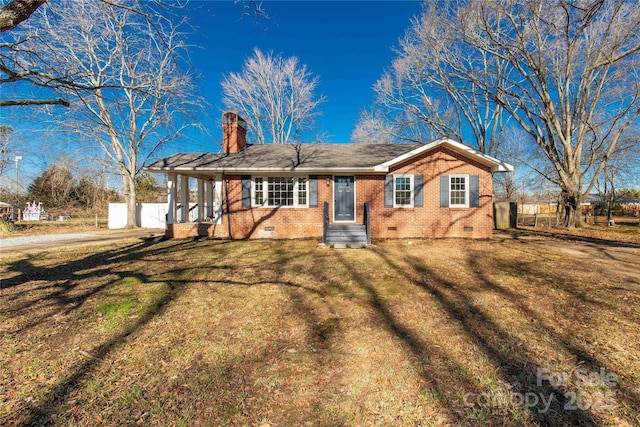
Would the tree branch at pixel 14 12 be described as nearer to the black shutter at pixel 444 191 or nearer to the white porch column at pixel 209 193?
the white porch column at pixel 209 193

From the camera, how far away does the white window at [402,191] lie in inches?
461

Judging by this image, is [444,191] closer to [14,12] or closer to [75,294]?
[75,294]

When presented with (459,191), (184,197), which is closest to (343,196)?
(459,191)

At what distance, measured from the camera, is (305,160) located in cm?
1208

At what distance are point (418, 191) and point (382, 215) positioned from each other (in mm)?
1741

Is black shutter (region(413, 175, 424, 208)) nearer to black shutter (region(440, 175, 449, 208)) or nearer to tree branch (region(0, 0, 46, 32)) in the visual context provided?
black shutter (region(440, 175, 449, 208))

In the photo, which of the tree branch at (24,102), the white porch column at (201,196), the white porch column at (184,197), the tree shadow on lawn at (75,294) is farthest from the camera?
the white porch column at (201,196)

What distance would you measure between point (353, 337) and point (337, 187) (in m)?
8.57

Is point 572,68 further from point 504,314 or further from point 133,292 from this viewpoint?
point 133,292

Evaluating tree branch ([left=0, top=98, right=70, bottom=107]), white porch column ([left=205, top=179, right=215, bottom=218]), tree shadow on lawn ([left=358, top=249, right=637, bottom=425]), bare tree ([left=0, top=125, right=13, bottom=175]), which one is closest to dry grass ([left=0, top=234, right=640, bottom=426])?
tree shadow on lawn ([left=358, top=249, right=637, bottom=425])

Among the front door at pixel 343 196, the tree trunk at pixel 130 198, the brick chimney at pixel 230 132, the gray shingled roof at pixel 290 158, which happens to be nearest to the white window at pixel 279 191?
the gray shingled roof at pixel 290 158

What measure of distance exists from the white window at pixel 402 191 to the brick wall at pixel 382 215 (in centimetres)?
21

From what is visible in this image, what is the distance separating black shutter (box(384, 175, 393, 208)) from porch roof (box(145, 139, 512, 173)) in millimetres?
489

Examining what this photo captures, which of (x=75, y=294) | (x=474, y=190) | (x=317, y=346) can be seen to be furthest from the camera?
(x=474, y=190)
